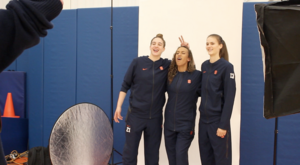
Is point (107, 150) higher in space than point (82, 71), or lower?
lower

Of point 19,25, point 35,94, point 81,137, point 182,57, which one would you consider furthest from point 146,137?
point 35,94

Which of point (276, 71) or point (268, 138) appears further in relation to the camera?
point (268, 138)

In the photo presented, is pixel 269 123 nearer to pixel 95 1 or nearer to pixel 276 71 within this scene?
pixel 276 71

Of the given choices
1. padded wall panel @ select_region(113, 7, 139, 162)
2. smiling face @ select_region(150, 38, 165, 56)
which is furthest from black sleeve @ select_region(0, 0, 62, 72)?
padded wall panel @ select_region(113, 7, 139, 162)

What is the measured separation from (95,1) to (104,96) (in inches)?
114

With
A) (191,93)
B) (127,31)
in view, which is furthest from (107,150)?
(127,31)

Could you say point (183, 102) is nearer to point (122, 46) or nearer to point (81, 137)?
point (81, 137)

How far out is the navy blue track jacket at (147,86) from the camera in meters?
2.77

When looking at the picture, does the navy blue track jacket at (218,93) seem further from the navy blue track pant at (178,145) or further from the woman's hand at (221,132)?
the navy blue track pant at (178,145)

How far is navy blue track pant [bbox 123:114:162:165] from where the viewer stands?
2.75m

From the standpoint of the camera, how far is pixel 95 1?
18.9ft

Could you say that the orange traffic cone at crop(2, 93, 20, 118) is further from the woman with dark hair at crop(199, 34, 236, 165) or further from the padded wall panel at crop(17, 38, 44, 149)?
the woman with dark hair at crop(199, 34, 236, 165)

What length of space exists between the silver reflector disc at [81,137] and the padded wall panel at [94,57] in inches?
32.0

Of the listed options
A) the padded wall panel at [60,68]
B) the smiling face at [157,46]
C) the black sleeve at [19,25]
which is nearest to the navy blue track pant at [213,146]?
the smiling face at [157,46]
